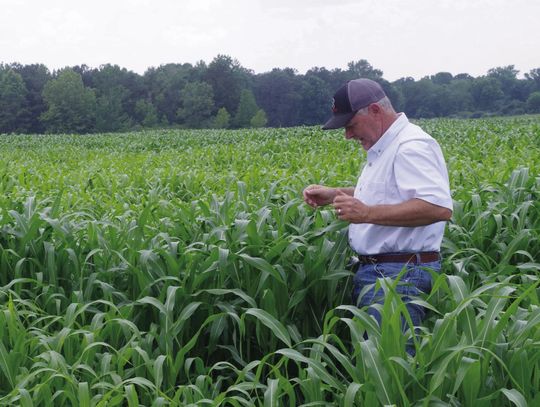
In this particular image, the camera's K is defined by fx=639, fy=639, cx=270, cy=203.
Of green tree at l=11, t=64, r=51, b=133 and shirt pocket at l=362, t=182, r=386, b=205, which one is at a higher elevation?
green tree at l=11, t=64, r=51, b=133

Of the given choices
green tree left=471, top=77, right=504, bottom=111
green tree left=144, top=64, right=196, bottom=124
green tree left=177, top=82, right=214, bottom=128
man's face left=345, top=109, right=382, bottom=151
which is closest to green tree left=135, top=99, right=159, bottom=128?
green tree left=144, top=64, right=196, bottom=124

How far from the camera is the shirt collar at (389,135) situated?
319 centimetres

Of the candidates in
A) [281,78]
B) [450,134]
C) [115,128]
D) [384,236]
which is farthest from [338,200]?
[281,78]

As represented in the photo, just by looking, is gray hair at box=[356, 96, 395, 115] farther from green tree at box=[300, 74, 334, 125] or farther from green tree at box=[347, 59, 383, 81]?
green tree at box=[347, 59, 383, 81]

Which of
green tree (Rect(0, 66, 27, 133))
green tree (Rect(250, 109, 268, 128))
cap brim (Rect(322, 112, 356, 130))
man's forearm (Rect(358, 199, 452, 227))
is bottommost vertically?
man's forearm (Rect(358, 199, 452, 227))

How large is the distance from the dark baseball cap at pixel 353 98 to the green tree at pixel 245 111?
83.9 meters

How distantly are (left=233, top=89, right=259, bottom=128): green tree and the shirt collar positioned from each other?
83.9 metres

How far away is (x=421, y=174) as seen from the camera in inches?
118

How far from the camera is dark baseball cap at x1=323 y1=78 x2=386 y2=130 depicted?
3.15m

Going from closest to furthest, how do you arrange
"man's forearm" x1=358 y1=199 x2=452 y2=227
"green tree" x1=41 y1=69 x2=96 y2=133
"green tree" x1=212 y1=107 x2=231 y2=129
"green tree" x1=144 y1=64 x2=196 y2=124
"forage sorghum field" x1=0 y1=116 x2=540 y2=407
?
"forage sorghum field" x1=0 y1=116 x2=540 y2=407
"man's forearm" x1=358 y1=199 x2=452 y2=227
"green tree" x1=41 y1=69 x2=96 y2=133
"green tree" x1=212 y1=107 x2=231 y2=129
"green tree" x1=144 y1=64 x2=196 y2=124

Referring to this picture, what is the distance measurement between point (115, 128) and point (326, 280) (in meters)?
81.3

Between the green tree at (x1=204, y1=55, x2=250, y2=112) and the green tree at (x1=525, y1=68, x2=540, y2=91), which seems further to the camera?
the green tree at (x1=525, y1=68, x2=540, y2=91)

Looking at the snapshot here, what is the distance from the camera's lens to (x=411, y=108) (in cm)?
11344

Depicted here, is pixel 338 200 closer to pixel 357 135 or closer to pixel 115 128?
pixel 357 135
